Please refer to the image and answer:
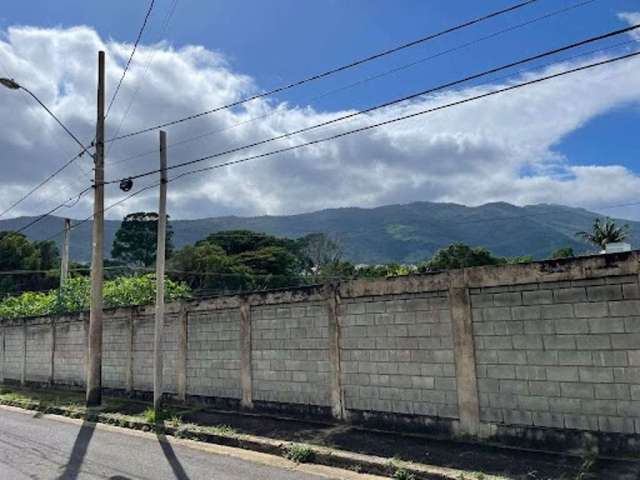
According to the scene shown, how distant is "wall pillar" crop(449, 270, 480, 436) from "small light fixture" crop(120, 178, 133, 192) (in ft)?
30.1

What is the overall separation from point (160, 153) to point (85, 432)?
20.0 feet

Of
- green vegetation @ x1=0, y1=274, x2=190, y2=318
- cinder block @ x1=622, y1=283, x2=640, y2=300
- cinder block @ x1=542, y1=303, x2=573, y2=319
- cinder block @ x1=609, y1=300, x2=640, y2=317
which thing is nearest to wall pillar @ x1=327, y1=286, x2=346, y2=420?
cinder block @ x1=542, y1=303, x2=573, y2=319

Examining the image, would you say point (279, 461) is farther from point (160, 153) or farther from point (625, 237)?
point (625, 237)

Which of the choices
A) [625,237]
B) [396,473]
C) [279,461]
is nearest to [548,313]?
[396,473]

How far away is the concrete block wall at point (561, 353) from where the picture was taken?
7.00 metres

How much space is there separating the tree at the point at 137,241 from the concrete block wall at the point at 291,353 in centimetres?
6939

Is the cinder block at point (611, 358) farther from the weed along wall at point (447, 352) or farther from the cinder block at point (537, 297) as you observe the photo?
the cinder block at point (537, 297)

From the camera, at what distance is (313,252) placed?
3612 inches

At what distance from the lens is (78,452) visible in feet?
30.1

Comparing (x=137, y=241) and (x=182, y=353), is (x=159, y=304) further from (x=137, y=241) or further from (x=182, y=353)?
(x=137, y=241)

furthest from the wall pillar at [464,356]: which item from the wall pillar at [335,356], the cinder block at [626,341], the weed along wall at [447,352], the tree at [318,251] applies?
the tree at [318,251]

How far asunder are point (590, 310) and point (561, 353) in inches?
26.4

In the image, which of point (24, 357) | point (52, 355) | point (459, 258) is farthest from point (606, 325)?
point (459, 258)

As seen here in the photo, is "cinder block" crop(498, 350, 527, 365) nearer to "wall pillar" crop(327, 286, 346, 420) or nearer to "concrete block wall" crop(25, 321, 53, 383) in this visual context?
"wall pillar" crop(327, 286, 346, 420)
